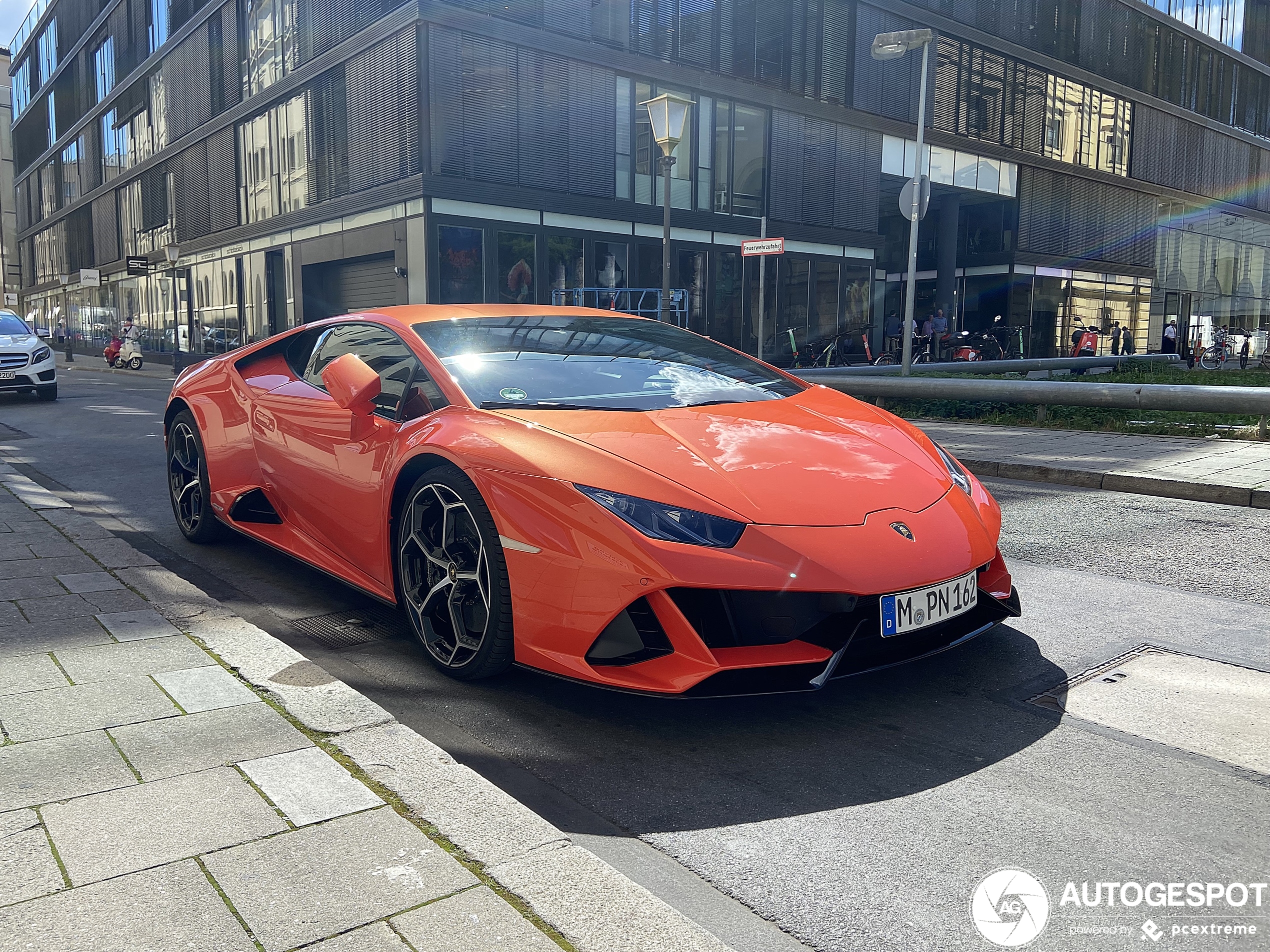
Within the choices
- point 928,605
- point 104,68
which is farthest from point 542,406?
point 104,68

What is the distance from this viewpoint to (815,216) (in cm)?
2756

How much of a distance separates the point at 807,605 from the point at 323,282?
24789 millimetres

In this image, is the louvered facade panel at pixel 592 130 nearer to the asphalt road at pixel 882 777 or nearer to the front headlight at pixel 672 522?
the asphalt road at pixel 882 777

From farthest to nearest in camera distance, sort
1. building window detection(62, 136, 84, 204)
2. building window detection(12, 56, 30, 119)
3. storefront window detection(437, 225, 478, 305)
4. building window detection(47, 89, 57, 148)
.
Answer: building window detection(12, 56, 30, 119) → building window detection(47, 89, 57, 148) → building window detection(62, 136, 84, 204) → storefront window detection(437, 225, 478, 305)

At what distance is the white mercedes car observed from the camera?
50.3 ft

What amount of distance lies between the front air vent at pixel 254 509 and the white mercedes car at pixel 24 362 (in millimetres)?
12981

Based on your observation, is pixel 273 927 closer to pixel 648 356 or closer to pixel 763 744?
pixel 763 744

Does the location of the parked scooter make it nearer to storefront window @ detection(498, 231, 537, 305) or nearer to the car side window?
storefront window @ detection(498, 231, 537, 305)

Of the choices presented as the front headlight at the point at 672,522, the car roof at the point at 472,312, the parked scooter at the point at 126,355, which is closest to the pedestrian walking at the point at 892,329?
the parked scooter at the point at 126,355

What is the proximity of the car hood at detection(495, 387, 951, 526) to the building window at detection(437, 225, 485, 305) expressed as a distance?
713 inches

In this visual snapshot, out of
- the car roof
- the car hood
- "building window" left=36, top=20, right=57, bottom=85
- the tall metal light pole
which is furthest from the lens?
"building window" left=36, top=20, right=57, bottom=85

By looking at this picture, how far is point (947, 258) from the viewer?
111ft

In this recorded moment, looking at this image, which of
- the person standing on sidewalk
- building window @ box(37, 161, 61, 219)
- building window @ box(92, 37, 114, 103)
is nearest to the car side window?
the person standing on sidewalk

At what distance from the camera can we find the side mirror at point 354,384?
148 inches
